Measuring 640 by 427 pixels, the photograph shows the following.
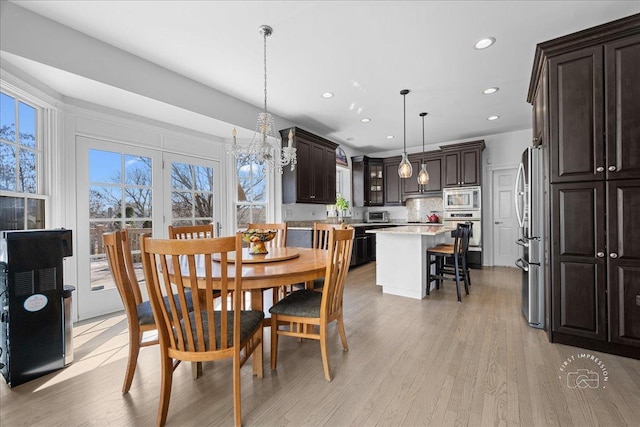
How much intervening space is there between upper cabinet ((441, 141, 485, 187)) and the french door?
4636 millimetres

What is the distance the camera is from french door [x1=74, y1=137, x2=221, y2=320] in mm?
3074

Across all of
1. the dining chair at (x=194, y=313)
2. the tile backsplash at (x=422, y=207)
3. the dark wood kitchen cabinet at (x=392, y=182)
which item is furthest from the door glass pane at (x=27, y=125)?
the tile backsplash at (x=422, y=207)

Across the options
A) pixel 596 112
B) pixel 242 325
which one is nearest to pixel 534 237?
pixel 596 112

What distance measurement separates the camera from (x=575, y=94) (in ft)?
7.64

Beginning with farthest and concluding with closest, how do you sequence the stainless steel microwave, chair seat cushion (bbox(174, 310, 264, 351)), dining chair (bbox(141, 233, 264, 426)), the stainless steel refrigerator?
the stainless steel microwave
the stainless steel refrigerator
chair seat cushion (bbox(174, 310, 264, 351))
dining chair (bbox(141, 233, 264, 426))

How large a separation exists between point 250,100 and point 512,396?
401 cm

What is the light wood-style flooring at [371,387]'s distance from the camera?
158cm

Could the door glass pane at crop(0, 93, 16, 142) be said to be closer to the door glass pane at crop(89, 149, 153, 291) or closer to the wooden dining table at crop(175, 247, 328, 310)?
the door glass pane at crop(89, 149, 153, 291)

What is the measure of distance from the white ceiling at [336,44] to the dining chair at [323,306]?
5.71 ft

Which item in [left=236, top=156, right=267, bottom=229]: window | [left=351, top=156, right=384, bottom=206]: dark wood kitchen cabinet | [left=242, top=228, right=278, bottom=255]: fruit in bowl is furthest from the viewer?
[left=351, top=156, right=384, bottom=206]: dark wood kitchen cabinet

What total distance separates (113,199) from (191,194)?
0.93 meters

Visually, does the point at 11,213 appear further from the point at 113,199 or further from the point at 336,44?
the point at 336,44

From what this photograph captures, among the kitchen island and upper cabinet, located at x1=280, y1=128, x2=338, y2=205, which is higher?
upper cabinet, located at x1=280, y1=128, x2=338, y2=205

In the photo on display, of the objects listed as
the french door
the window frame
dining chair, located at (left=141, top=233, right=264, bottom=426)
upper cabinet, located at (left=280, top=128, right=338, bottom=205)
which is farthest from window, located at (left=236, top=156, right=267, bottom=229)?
dining chair, located at (left=141, top=233, right=264, bottom=426)
